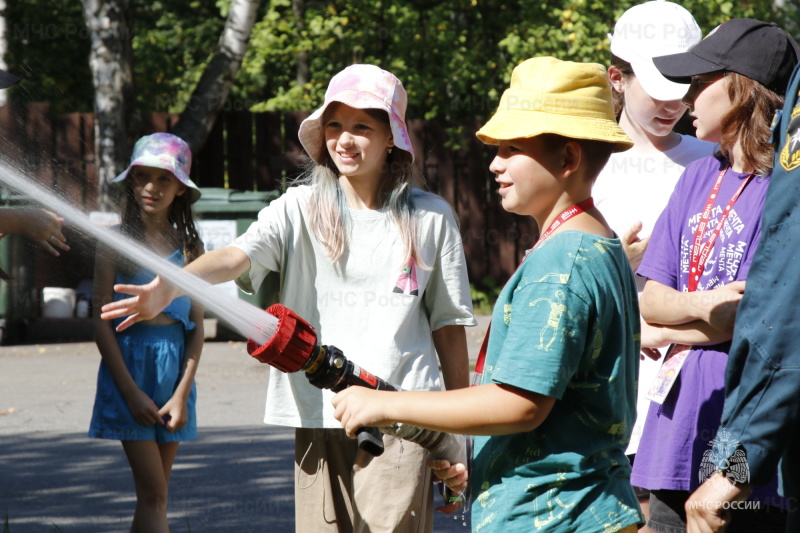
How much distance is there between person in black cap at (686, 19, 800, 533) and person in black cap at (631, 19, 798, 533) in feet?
2.04

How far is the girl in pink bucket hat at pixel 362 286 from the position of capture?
11.1ft

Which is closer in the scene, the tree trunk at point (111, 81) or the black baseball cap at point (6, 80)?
the black baseball cap at point (6, 80)

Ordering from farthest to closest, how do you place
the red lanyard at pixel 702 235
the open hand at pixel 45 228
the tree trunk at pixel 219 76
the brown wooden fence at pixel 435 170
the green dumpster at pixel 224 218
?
the brown wooden fence at pixel 435 170
the tree trunk at pixel 219 76
the green dumpster at pixel 224 218
the open hand at pixel 45 228
the red lanyard at pixel 702 235

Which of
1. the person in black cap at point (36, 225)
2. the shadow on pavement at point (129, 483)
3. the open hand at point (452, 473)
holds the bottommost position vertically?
the shadow on pavement at point (129, 483)

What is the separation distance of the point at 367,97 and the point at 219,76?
1099 cm

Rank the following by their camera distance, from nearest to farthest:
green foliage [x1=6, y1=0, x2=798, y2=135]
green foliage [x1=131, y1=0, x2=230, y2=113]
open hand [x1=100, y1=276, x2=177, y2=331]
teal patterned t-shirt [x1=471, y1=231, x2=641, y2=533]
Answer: teal patterned t-shirt [x1=471, y1=231, x2=641, y2=533] < open hand [x1=100, y1=276, x2=177, y2=331] < green foliage [x1=6, y1=0, x2=798, y2=135] < green foliage [x1=131, y1=0, x2=230, y2=113]

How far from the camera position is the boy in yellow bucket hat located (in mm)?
2219

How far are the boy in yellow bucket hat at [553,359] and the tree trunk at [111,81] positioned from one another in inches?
420

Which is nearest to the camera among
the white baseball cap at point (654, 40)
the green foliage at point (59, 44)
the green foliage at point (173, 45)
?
the white baseball cap at point (654, 40)

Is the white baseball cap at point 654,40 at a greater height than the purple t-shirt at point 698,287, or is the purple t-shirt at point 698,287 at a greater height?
the white baseball cap at point 654,40

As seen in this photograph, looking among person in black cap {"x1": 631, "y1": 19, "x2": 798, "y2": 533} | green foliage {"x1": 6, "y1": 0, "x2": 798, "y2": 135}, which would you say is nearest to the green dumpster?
green foliage {"x1": 6, "y1": 0, "x2": 798, "y2": 135}

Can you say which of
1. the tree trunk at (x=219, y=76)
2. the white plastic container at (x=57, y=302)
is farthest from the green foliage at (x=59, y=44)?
the white plastic container at (x=57, y=302)

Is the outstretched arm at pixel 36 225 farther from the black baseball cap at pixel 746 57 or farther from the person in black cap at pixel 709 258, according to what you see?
the black baseball cap at pixel 746 57

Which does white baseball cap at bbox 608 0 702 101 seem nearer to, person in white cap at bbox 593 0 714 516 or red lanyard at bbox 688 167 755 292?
person in white cap at bbox 593 0 714 516
